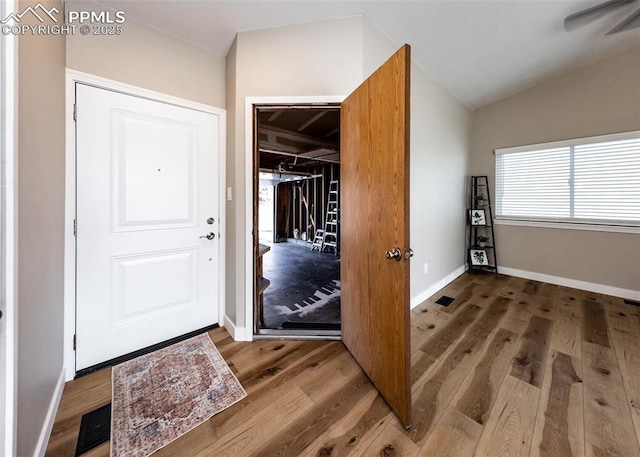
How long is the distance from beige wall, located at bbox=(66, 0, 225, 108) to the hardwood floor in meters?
2.17

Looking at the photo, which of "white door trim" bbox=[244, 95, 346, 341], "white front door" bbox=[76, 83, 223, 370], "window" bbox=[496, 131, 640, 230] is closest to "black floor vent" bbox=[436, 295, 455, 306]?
"window" bbox=[496, 131, 640, 230]

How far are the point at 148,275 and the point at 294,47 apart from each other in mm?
2250

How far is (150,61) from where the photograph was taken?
6.40ft

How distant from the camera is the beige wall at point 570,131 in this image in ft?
9.77

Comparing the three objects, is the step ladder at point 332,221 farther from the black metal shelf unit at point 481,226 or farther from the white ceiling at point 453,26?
the white ceiling at point 453,26

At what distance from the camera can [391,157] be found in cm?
138

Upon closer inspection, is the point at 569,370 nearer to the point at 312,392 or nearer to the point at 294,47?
the point at 312,392

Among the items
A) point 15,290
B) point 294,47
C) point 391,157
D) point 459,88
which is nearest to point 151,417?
point 15,290

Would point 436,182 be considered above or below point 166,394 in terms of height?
above

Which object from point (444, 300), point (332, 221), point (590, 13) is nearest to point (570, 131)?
point (590, 13)

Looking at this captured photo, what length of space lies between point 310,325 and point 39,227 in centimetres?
208

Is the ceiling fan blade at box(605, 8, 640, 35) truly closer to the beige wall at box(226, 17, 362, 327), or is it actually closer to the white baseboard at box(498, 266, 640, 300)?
the beige wall at box(226, 17, 362, 327)

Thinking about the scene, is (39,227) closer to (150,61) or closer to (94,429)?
(94,429)

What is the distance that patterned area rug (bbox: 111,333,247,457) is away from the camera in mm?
1294
